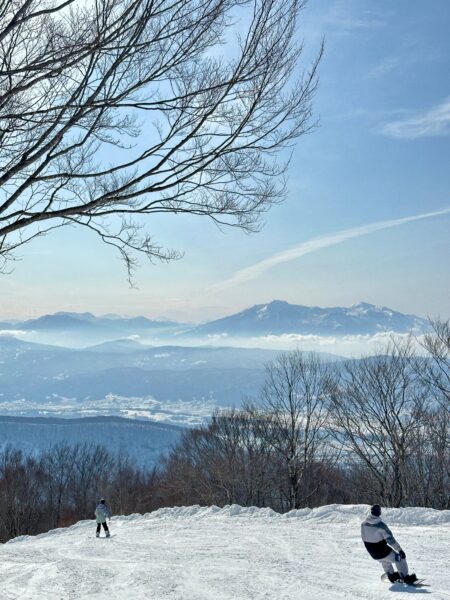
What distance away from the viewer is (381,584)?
8.16 meters

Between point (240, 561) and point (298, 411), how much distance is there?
2065cm

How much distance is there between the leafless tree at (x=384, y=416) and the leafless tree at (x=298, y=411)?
1.75 m

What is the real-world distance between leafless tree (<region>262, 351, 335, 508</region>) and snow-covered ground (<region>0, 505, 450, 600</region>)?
12794 mm

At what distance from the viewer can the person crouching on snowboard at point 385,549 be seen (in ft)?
26.4

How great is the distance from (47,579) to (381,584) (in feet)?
18.6

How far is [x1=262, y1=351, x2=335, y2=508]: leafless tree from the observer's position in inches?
1161

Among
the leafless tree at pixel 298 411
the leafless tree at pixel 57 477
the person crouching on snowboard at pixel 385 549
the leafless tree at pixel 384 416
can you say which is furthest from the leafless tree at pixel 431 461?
the leafless tree at pixel 57 477

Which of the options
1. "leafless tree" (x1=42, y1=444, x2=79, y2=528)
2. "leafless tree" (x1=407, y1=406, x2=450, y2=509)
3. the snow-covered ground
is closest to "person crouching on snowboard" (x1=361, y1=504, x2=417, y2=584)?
the snow-covered ground

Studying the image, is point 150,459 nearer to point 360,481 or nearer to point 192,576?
point 360,481

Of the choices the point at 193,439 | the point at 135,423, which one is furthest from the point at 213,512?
the point at 135,423

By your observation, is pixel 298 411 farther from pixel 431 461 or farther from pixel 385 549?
pixel 385 549

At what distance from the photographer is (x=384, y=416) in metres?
26.1

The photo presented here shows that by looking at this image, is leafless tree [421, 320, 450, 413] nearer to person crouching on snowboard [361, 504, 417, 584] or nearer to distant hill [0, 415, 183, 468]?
person crouching on snowboard [361, 504, 417, 584]

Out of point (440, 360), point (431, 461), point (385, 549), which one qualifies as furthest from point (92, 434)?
point (385, 549)
